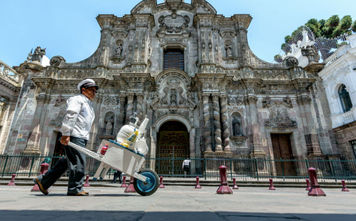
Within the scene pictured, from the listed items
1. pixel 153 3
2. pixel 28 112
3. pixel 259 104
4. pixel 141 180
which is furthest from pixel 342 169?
pixel 28 112

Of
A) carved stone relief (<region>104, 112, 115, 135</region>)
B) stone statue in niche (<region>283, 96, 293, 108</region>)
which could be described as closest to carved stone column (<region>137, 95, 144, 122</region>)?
carved stone relief (<region>104, 112, 115, 135</region>)

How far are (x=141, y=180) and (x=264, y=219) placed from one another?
231 centimetres

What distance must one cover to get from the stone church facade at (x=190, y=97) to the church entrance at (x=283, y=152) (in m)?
0.07

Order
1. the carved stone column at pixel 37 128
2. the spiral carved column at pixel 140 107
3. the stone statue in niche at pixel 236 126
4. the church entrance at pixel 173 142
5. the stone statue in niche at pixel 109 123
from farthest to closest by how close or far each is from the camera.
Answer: the church entrance at pixel 173 142 → the stone statue in niche at pixel 236 126 → the stone statue in niche at pixel 109 123 → the spiral carved column at pixel 140 107 → the carved stone column at pixel 37 128

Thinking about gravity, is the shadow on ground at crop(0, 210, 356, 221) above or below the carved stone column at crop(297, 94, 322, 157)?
below

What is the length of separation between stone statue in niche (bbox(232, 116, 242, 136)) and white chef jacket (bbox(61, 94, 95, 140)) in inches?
423

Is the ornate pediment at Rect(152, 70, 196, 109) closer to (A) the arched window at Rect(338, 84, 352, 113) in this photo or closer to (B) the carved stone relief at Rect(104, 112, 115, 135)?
(B) the carved stone relief at Rect(104, 112, 115, 135)

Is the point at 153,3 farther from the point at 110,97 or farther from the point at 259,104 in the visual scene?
the point at 259,104

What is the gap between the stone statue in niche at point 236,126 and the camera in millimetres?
12398

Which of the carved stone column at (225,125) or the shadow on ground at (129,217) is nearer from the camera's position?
the shadow on ground at (129,217)

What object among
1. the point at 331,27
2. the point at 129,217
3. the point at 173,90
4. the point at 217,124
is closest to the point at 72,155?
the point at 129,217

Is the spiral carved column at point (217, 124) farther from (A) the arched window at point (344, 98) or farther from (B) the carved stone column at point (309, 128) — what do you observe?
(A) the arched window at point (344, 98)

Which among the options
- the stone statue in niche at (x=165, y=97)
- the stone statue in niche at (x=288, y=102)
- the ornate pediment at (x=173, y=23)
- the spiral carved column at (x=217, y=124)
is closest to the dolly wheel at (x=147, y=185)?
the spiral carved column at (x=217, y=124)

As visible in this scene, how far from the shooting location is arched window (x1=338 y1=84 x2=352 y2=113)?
12.2 meters
